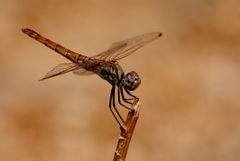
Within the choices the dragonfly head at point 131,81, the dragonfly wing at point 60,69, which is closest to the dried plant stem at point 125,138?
the dragonfly head at point 131,81

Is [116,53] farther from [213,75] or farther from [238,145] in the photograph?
[213,75]

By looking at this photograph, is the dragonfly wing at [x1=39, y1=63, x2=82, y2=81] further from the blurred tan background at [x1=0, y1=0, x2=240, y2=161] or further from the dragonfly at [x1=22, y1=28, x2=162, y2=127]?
the blurred tan background at [x1=0, y1=0, x2=240, y2=161]

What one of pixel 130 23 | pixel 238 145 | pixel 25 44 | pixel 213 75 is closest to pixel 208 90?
pixel 213 75

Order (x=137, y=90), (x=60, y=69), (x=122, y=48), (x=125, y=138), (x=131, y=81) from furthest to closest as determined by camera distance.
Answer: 1. (x=137, y=90)
2. (x=122, y=48)
3. (x=60, y=69)
4. (x=131, y=81)
5. (x=125, y=138)

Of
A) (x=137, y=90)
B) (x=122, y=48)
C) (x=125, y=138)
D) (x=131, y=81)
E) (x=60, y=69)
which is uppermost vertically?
(x=137, y=90)

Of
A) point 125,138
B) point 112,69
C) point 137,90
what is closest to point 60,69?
point 112,69

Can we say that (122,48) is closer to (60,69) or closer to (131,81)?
(60,69)

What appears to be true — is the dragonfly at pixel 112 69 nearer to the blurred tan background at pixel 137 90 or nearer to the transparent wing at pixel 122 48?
the transparent wing at pixel 122 48

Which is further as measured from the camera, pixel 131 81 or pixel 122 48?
pixel 122 48
